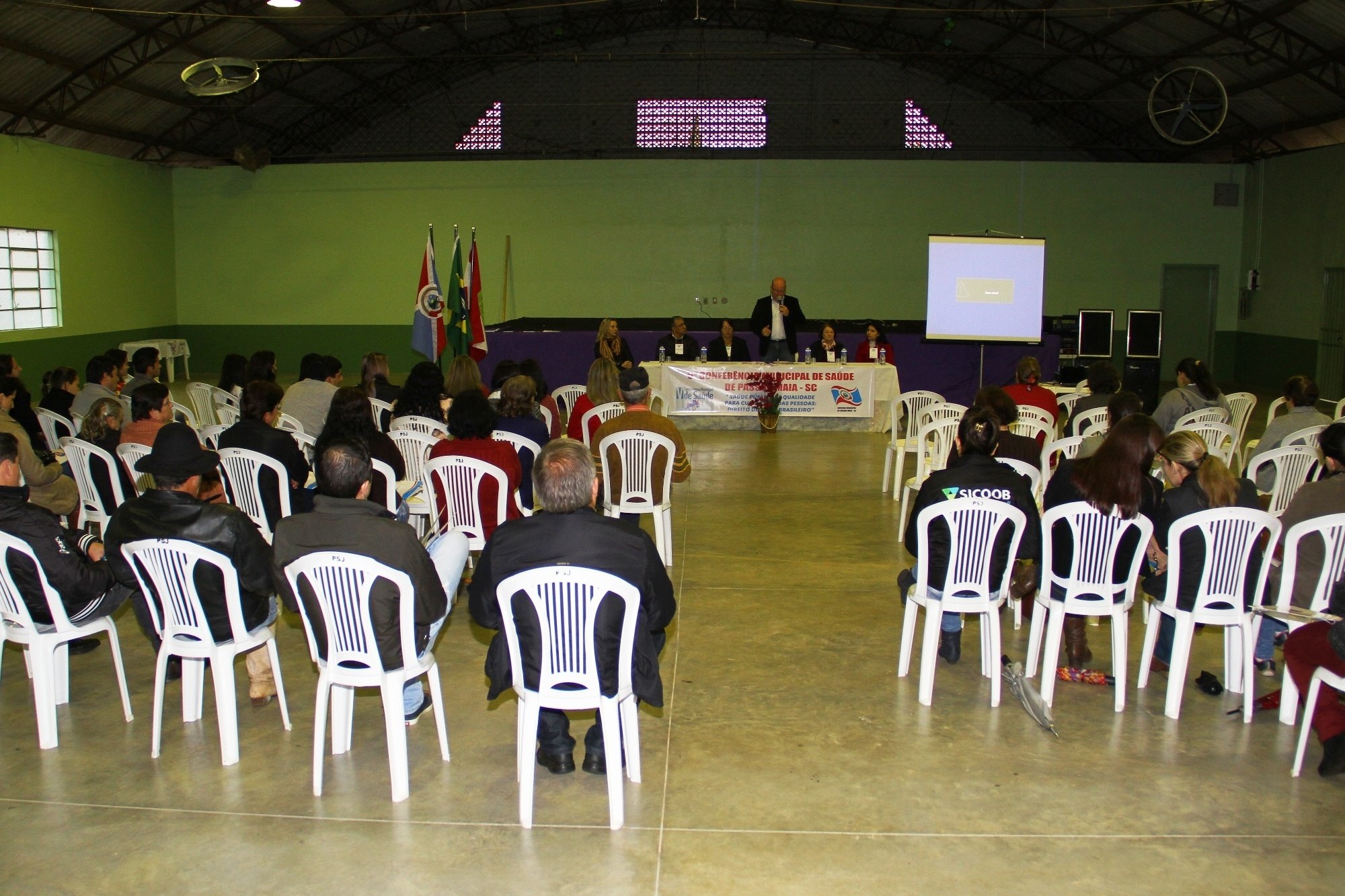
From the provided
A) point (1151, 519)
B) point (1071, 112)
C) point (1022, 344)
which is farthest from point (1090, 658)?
point (1071, 112)

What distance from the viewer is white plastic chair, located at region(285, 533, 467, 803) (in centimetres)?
296

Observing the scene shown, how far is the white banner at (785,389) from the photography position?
407 inches

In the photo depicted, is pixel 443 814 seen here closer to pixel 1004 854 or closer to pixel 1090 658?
pixel 1004 854

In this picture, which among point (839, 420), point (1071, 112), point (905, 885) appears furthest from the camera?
point (1071, 112)

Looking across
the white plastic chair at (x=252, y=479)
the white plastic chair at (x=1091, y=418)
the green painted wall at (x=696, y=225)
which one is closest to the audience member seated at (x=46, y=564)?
the white plastic chair at (x=252, y=479)

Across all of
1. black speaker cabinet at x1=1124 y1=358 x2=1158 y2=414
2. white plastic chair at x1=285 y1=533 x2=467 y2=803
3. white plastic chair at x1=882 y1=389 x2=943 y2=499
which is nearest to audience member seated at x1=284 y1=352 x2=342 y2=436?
white plastic chair at x1=285 y1=533 x2=467 y2=803

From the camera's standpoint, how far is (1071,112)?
16.2m

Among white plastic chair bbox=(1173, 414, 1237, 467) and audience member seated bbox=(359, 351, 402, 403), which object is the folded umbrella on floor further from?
audience member seated bbox=(359, 351, 402, 403)

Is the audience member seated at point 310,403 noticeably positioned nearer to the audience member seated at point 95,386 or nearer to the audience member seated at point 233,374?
the audience member seated at point 233,374

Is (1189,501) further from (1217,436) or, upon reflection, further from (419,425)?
(419,425)

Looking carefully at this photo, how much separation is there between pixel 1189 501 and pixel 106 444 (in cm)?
484

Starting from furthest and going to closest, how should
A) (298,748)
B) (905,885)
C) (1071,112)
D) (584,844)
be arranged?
(1071,112), (298,748), (584,844), (905,885)

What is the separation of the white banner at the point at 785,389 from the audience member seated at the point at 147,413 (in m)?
5.94

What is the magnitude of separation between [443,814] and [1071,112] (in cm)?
1606
